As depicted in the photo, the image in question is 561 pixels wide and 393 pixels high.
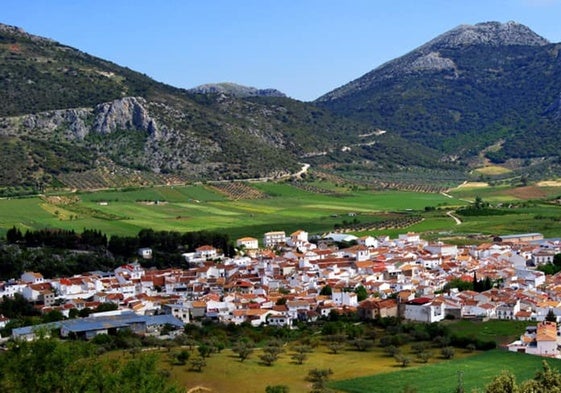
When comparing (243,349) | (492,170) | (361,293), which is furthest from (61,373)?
(492,170)

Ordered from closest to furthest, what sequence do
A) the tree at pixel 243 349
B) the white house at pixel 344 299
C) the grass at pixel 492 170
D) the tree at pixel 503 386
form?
the tree at pixel 503 386 < the tree at pixel 243 349 < the white house at pixel 344 299 < the grass at pixel 492 170

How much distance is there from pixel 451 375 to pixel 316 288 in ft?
67.4

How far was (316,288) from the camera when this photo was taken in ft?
175

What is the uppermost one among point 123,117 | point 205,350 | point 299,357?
point 123,117

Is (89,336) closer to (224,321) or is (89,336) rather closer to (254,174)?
(224,321)

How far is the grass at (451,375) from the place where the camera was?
104ft

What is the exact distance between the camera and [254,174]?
11950 cm

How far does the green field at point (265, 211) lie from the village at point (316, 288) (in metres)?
10.4

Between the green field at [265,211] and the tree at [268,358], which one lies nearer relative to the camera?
the tree at [268,358]

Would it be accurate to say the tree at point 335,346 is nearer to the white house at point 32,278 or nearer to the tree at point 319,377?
the tree at point 319,377

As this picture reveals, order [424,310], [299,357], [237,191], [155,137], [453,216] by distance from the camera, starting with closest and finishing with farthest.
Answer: [299,357], [424,310], [453,216], [237,191], [155,137]

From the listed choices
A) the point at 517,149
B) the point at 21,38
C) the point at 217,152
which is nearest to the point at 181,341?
the point at 217,152

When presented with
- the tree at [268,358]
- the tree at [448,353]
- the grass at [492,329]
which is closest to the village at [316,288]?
the grass at [492,329]

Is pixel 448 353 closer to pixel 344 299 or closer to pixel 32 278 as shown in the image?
pixel 344 299
